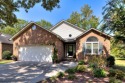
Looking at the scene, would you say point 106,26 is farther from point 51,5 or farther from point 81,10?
point 81,10

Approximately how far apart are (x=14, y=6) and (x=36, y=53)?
8714 millimetres

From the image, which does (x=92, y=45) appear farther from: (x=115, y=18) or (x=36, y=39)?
(x=115, y=18)

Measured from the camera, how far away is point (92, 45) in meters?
25.0

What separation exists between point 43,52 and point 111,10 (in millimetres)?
12046

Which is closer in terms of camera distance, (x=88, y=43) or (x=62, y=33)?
(x=88, y=43)

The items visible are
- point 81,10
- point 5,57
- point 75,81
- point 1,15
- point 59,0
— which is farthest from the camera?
point 81,10

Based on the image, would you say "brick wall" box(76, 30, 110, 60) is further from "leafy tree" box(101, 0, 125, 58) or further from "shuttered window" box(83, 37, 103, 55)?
"leafy tree" box(101, 0, 125, 58)

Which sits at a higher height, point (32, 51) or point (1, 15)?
point (1, 15)

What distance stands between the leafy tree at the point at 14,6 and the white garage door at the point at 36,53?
6221 mm

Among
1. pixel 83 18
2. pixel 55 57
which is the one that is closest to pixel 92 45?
pixel 55 57

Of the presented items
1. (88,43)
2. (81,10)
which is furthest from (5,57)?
(81,10)

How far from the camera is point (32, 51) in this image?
2548 cm

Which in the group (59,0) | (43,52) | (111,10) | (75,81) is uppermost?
(59,0)

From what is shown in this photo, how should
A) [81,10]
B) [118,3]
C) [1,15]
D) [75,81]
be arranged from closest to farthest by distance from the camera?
[75,81], [118,3], [1,15], [81,10]
